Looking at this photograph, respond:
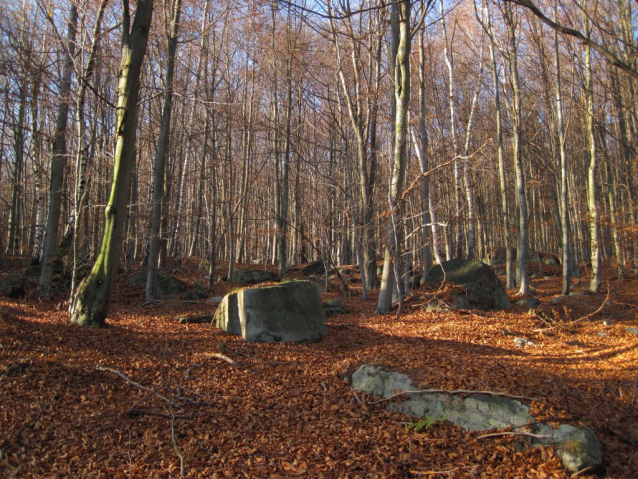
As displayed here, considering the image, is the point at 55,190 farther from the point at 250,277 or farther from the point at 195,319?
the point at 250,277

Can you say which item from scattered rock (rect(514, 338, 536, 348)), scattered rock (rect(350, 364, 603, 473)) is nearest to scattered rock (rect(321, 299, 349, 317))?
scattered rock (rect(514, 338, 536, 348))

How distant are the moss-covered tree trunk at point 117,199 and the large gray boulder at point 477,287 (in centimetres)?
727

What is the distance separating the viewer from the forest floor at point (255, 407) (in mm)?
3304

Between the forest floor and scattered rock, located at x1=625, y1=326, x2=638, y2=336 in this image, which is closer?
the forest floor

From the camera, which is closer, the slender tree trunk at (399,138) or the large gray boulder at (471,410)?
the large gray boulder at (471,410)

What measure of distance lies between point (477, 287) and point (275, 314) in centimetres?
599

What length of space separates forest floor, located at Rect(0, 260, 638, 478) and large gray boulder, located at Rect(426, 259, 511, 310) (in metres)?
3.46

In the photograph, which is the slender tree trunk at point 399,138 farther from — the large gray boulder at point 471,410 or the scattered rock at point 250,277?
the scattered rock at point 250,277

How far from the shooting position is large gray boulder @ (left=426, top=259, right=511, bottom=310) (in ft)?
35.1

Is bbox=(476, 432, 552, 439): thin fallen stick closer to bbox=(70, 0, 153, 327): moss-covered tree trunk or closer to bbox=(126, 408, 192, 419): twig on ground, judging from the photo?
bbox=(126, 408, 192, 419): twig on ground

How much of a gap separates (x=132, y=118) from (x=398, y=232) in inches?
225

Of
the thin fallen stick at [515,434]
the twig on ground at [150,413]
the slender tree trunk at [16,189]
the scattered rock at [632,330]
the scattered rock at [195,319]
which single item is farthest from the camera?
the slender tree trunk at [16,189]

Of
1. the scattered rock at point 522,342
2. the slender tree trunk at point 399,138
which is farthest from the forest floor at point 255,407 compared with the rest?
the slender tree trunk at point 399,138

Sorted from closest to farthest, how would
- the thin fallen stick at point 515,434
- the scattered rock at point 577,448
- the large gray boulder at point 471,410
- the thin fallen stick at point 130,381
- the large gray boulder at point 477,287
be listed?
the scattered rock at point 577,448 < the thin fallen stick at point 515,434 < the large gray boulder at point 471,410 < the thin fallen stick at point 130,381 < the large gray boulder at point 477,287
